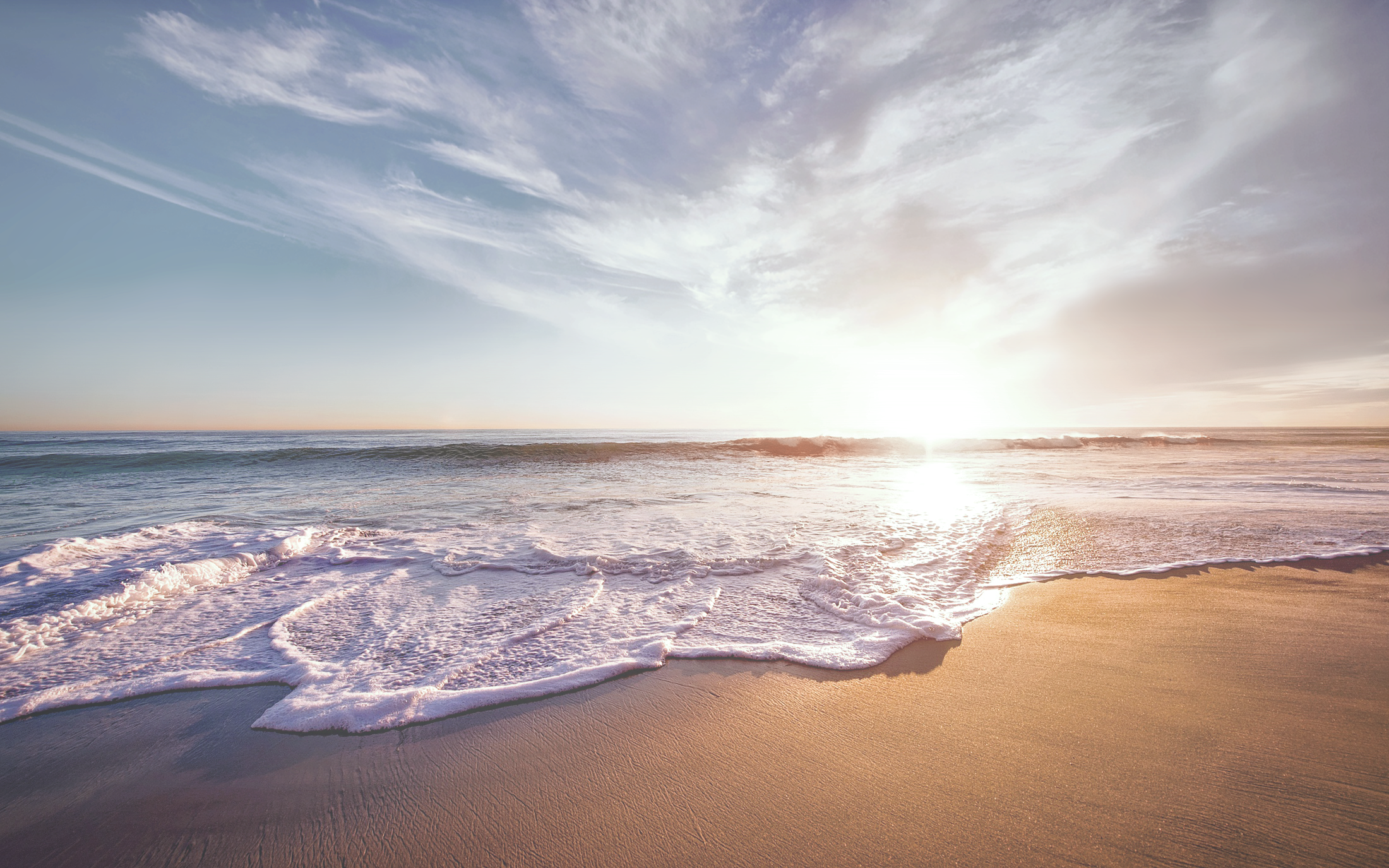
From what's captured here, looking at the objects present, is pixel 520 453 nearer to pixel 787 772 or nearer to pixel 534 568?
pixel 534 568

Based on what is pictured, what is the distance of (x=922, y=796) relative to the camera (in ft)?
6.74

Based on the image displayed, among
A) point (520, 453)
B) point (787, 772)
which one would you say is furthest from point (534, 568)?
point (520, 453)

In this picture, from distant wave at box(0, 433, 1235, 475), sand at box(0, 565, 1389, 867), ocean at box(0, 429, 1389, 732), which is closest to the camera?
sand at box(0, 565, 1389, 867)

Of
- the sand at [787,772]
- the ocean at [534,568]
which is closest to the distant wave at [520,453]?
the ocean at [534,568]

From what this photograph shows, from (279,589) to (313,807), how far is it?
363cm

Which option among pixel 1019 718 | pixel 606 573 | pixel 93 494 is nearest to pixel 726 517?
pixel 606 573

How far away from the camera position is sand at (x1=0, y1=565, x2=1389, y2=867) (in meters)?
1.85

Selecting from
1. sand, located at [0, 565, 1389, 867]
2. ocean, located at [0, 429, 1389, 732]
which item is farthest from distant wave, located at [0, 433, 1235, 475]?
sand, located at [0, 565, 1389, 867]

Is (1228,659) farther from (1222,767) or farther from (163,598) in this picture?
(163,598)

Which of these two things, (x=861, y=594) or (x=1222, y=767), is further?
(x=861, y=594)

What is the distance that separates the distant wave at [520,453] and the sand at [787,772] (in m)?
17.0

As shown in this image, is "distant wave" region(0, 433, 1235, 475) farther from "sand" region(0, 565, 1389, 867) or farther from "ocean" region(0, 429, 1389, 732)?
"sand" region(0, 565, 1389, 867)

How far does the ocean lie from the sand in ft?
0.96

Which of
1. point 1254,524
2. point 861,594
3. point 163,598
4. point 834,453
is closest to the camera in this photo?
point 861,594
